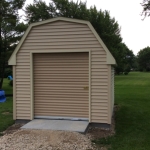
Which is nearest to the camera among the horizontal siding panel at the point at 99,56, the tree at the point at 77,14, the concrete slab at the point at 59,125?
the concrete slab at the point at 59,125

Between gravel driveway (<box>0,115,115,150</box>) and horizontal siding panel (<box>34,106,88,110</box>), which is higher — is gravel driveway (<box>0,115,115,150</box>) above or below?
below

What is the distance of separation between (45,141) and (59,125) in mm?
1116

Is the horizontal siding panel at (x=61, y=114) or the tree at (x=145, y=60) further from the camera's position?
the tree at (x=145, y=60)

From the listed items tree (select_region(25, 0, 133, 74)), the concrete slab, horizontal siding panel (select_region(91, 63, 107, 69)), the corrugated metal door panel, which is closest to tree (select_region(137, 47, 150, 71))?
tree (select_region(25, 0, 133, 74))

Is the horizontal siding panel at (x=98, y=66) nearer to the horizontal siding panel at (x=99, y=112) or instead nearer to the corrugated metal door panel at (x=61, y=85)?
the corrugated metal door panel at (x=61, y=85)

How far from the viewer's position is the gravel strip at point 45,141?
4309 millimetres

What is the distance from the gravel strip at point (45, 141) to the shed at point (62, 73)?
122 centimetres

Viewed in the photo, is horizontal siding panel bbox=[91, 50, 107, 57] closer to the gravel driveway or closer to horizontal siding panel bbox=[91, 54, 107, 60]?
horizontal siding panel bbox=[91, 54, 107, 60]

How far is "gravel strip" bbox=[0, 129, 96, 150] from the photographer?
14.1ft

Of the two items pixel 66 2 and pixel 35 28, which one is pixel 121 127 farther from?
pixel 66 2

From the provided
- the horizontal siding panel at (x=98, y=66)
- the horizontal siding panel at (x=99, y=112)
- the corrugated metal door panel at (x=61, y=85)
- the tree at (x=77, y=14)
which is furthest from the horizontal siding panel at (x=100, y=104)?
the tree at (x=77, y=14)

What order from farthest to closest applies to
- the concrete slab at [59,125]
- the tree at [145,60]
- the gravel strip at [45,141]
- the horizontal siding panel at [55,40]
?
the tree at [145,60] < the horizontal siding panel at [55,40] < the concrete slab at [59,125] < the gravel strip at [45,141]

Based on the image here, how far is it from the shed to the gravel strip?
4.01 ft

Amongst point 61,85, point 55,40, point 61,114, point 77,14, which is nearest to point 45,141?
point 61,114
